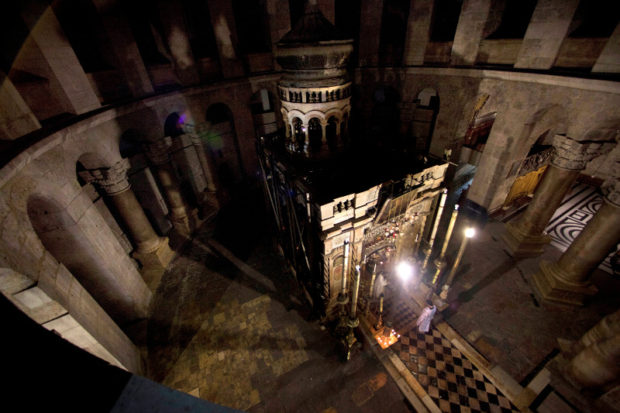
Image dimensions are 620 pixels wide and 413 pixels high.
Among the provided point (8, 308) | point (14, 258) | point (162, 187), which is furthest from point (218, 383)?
point (162, 187)

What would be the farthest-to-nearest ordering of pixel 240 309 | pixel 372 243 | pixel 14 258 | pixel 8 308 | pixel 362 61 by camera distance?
pixel 362 61 → pixel 240 309 → pixel 372 243 → pixel 14 258 → pixel 8 308

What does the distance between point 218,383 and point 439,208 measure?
10.3 m

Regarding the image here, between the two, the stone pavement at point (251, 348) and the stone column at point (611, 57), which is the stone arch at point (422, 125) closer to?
the stone column at point (611, 57)

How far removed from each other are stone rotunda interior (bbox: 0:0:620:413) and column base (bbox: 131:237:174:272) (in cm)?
8

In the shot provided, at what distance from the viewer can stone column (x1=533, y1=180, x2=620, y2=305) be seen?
28.1 ft

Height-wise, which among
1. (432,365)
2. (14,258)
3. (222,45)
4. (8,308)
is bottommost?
(432,365)

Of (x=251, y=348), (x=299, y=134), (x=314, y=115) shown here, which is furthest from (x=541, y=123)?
(x=251, y=348)

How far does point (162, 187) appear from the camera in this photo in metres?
14.3

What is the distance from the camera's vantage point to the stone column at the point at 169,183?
40.6 ft

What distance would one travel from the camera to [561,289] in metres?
10.2

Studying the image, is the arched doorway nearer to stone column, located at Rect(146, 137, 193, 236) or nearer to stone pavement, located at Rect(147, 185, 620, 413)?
stone column, located at Rect(146, 137, 193, 236)

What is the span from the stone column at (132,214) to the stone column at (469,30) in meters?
15.3

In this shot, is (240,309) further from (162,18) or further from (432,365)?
(162,18)

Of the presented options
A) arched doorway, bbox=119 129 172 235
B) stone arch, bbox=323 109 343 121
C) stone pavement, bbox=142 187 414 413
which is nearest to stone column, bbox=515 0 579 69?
stone arch, bbox=323 109 343 121
